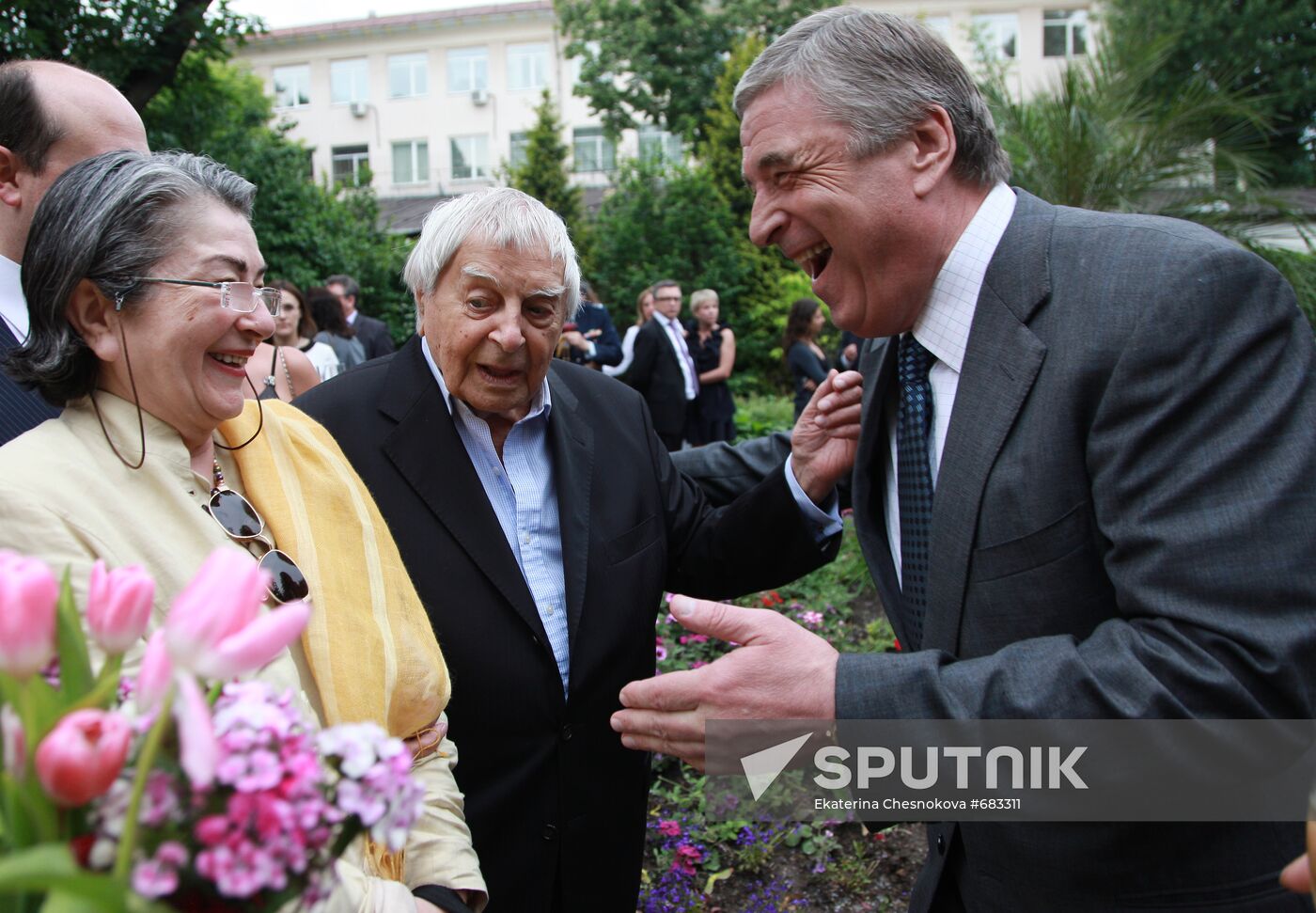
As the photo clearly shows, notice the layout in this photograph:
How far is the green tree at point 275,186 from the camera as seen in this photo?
40.8 feet

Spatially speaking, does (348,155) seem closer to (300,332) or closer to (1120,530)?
(300,332)

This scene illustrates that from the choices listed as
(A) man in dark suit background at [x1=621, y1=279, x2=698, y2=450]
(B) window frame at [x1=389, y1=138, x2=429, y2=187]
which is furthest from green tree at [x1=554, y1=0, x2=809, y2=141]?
(A) man in dark suit background at [x1=621, y1=279, x2=698, y2=450]

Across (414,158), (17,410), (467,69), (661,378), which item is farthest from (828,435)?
(467,69)

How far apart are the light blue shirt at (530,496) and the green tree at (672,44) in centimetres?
2482

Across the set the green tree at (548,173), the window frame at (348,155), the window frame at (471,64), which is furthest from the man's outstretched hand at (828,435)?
the window frame at (348,155)

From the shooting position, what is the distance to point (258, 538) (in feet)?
5.74

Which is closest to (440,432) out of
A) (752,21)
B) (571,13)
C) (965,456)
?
(965,456)

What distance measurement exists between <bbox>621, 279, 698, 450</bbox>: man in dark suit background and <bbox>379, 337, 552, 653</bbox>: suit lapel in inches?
292

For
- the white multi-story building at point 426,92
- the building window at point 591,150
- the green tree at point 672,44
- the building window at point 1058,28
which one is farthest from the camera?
the white multi-story building at point 426,92

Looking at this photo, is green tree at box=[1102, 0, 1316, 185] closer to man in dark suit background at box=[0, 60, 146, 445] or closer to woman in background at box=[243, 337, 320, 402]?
woman in background at box=[243, 337, 320, 402]

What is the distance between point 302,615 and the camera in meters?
0.78

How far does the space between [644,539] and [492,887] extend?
870mm

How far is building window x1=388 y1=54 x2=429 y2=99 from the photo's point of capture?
40.1 m

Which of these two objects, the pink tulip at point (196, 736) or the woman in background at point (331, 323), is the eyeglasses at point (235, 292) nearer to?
the pink tulip at point (196, 736)
